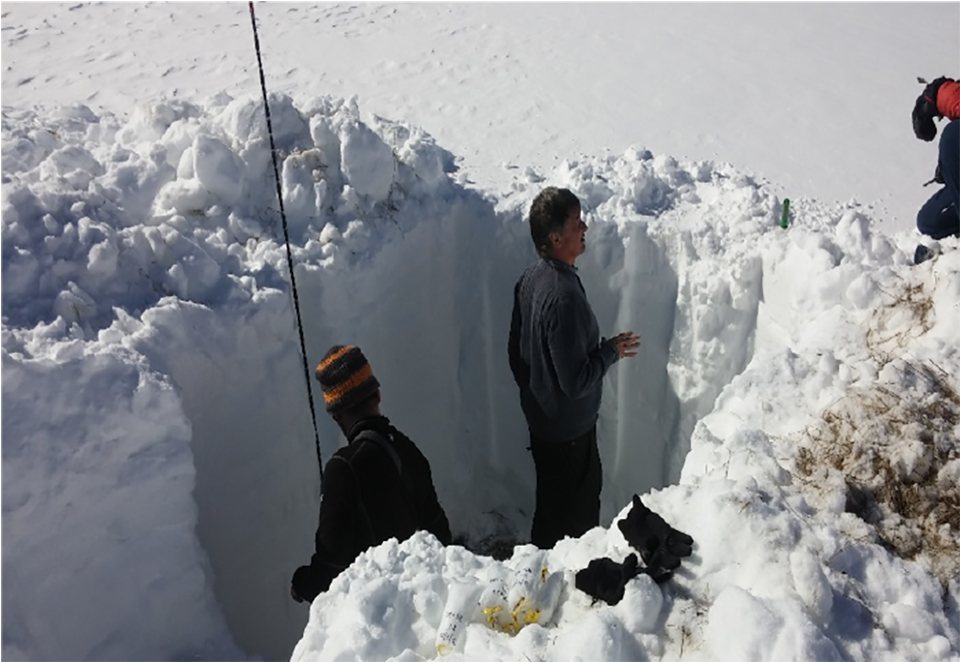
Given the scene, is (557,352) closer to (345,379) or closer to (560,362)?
(560,362)

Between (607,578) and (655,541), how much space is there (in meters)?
0.20

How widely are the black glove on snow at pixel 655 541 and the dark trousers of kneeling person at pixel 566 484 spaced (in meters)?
1.65

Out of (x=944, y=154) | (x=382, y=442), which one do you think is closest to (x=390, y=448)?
(x=382, y=442)

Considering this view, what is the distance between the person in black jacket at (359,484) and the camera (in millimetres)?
3025

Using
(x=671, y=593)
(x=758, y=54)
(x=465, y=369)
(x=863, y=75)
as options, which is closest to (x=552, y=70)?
(x=758, y=54)

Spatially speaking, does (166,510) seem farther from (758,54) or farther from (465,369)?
(758,54)

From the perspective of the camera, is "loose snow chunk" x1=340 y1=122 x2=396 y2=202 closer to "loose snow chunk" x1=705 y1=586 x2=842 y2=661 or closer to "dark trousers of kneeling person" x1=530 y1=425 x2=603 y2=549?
"dark trousers of kneeling person" x1=530 y1=425 x2=603 y2=549

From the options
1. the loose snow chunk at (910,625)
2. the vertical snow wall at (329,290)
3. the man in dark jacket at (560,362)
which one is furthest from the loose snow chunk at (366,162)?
the loose snow chunk at (910,625)

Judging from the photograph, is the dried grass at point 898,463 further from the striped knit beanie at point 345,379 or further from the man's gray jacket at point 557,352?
the striped knit beanie at point 345,379

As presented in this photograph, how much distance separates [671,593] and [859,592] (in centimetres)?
55

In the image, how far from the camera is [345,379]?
316cm

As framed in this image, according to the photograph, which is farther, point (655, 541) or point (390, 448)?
point (390, 448)

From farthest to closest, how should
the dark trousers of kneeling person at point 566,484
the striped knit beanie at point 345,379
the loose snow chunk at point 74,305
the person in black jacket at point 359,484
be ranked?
the dark trousers of kneeling person at point 566,484 < the loose snow chunk at point 74,305 < the striped knit beanie at point 345,379 < the person in black jacket at point 359,484

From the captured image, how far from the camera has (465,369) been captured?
5754 mm
